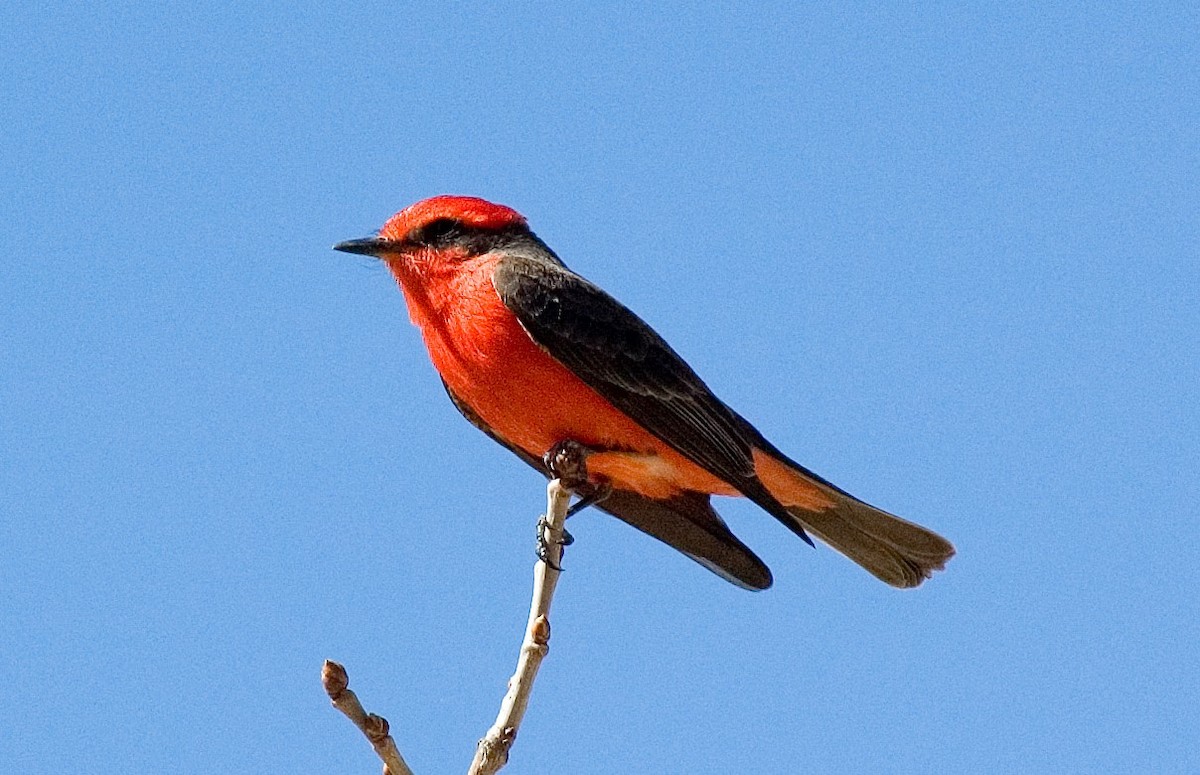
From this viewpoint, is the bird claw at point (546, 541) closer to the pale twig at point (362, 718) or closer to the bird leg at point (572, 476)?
the bird leg at point (572, 476)

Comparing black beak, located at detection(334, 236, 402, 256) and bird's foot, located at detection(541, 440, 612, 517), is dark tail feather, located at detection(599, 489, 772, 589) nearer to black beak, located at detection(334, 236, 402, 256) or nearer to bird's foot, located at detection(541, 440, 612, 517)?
bird's foot, located at detection(541, 440, 612, 517)

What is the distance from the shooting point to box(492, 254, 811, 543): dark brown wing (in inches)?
281

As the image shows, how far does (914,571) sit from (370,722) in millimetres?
5020

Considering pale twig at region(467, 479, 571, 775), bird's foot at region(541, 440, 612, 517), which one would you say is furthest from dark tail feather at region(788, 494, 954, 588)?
pale twig at region(467, 479, 571, 775)

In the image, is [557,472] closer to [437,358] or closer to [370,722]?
[437,358]

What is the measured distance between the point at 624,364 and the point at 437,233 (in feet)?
4.37

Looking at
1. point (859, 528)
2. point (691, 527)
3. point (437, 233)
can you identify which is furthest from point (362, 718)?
point (859, 528)

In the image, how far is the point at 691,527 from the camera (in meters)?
7.73

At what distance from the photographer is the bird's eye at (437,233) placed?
25.7 feet

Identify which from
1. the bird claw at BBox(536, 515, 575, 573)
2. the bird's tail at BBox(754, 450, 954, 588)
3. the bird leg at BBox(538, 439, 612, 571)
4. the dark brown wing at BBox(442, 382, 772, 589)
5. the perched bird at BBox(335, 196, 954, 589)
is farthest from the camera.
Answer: the bird's tail at BBox(754, 450, 954, 588)

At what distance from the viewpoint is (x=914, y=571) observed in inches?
319

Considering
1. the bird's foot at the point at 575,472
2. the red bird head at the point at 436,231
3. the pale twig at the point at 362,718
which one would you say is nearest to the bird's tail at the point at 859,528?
the bird's foot at the point at 575,472

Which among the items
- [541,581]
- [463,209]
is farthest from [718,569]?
[541,581]

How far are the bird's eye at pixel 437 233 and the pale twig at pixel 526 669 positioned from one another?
302cm
